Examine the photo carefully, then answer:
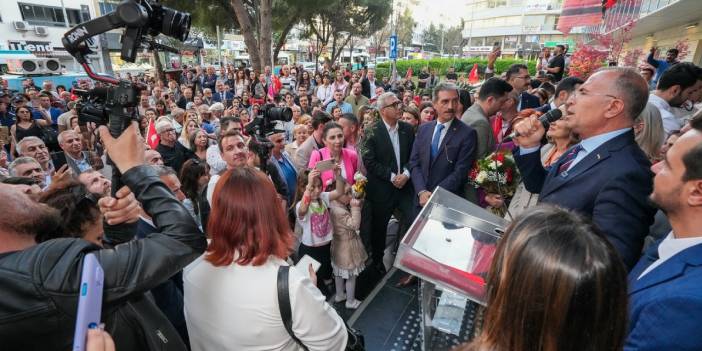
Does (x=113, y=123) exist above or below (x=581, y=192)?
above

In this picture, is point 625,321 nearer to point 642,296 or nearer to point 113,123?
point 642,296

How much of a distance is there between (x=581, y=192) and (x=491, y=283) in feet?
4.07

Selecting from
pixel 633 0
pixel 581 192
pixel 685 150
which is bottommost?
pixel 581 192

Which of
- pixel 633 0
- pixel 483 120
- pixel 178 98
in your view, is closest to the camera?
pixel 483 120

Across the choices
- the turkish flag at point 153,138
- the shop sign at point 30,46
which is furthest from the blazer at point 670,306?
the shop sign at point 30,46

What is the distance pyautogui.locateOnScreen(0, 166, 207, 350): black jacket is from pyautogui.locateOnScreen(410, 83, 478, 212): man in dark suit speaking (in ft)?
8.67

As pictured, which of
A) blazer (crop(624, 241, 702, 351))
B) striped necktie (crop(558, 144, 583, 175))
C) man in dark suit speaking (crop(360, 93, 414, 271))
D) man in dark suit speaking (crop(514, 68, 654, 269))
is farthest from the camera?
man in dark suit speaking (crop(360, 93, 414, 271))

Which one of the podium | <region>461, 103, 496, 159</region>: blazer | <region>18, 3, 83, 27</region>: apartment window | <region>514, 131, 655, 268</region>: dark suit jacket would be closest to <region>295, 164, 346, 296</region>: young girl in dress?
the podium

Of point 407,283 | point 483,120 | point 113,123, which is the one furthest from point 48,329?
point 483,120

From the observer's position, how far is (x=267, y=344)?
1.49m

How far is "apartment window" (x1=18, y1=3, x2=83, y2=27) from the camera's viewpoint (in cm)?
2983

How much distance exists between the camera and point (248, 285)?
Answer: 4.74 ft

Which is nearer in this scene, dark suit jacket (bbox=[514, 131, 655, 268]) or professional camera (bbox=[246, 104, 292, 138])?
dark suit jacket (bbox=[514, 131, 655, 268])

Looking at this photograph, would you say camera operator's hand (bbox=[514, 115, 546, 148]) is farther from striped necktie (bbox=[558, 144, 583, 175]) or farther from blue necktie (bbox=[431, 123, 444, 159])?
blue necktie (bbox=[431, 123, 444, 159])
